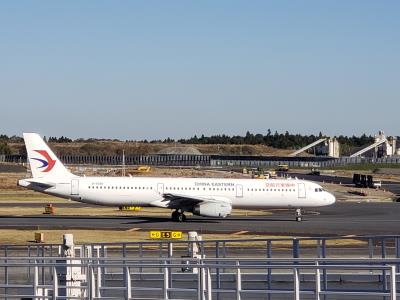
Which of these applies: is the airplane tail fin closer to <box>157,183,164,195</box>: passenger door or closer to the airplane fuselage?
the airplane fuselage

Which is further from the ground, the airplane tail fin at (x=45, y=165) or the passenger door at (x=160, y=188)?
the airplane tail fin at (x=45, y=165)

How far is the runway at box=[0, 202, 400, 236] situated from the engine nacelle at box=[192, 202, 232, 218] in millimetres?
572

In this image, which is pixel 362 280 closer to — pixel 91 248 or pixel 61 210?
pixel 91 248

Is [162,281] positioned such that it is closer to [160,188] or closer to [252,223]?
[252,223]

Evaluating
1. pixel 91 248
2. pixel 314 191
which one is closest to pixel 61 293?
pixel 91 248

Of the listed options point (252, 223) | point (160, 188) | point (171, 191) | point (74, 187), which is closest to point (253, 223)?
point (252, 223)

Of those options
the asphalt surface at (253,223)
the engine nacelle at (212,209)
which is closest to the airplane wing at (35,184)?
the asphalt surface at (253,223)

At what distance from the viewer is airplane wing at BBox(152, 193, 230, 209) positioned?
57.3 meters

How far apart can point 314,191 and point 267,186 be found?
310 cm

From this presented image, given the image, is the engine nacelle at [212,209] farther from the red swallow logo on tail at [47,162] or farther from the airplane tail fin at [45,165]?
the red swallow logo on tail at [47,162]

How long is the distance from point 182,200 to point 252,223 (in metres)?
4.65

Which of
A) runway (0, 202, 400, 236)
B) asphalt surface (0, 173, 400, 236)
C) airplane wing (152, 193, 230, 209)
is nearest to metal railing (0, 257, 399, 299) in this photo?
runway (0, 202, 400, 236)

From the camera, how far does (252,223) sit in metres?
55.5

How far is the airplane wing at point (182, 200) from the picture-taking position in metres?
57.3
